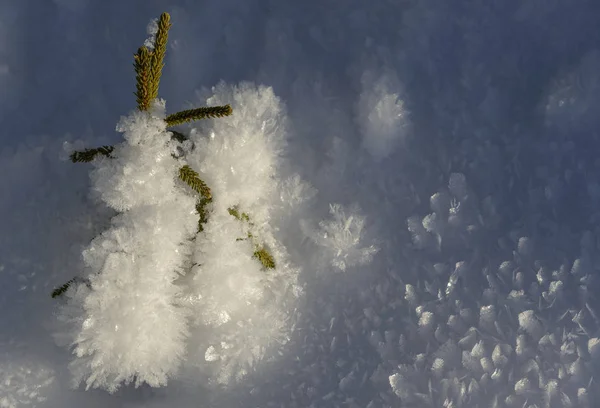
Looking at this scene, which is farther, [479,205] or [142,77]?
[479,205]

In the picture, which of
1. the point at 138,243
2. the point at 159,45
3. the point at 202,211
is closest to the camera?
the point at 159,45

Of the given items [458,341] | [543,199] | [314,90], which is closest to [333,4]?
[314,90]

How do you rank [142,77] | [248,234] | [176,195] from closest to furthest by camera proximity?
1. [142,77]
2. [176,195]
3. [248,234]

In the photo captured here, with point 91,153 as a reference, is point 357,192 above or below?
below

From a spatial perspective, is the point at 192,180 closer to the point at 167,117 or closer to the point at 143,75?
the point at 167,117

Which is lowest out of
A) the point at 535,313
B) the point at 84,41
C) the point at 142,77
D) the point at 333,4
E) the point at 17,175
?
the point at 535,313

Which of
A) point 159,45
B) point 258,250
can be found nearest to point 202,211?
point 258,250

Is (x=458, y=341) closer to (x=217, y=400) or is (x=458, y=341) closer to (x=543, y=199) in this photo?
(x=543, y=199)

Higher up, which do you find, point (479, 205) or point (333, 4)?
point (333, 4)
